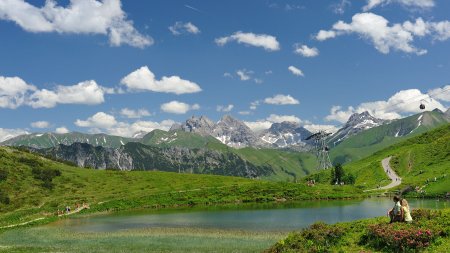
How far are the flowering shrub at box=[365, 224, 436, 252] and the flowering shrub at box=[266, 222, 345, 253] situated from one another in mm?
3620

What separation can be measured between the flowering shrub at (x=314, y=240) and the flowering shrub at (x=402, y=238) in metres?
3.62

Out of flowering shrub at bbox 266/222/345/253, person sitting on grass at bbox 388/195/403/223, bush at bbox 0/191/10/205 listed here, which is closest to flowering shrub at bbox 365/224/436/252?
person sitting on grass at bbox 388/195/403/223

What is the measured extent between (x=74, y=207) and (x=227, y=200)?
44986 mm

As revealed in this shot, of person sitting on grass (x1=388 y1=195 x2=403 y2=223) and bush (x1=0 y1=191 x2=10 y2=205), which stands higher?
person sitting on grass (x1=388 y1=195 x2=403 y2=223)

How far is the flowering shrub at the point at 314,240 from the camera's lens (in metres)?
35.9

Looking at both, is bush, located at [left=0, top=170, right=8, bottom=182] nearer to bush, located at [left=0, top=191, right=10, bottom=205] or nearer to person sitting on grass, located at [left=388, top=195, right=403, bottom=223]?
bush, located at [left=0, top=191, right=10, bottom=205]

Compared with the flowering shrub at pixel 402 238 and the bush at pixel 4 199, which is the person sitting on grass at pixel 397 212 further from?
the bush at pixel 4 199

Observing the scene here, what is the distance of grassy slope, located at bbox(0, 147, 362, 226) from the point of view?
127 metres

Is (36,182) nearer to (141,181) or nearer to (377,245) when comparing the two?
(141,181)

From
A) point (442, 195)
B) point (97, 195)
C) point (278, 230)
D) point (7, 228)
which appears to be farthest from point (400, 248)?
point (97, 195)

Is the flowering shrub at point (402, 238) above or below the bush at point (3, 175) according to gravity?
below

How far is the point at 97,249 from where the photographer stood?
50281mm

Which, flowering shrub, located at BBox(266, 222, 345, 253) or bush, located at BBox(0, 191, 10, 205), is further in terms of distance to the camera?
bush, located at BBox(0, 191, 10, 205)

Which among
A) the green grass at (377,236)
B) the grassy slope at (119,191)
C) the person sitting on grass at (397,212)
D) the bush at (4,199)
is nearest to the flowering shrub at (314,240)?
the green grass at (377,236)
